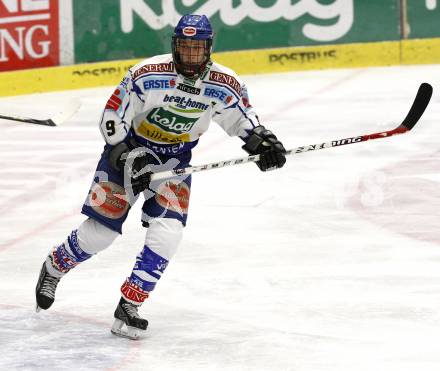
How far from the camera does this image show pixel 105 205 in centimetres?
509

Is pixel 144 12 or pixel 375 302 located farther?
pixel 144 12

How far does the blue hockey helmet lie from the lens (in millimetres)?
4957

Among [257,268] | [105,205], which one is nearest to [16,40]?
[257,268]

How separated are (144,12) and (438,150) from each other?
12.2 ft

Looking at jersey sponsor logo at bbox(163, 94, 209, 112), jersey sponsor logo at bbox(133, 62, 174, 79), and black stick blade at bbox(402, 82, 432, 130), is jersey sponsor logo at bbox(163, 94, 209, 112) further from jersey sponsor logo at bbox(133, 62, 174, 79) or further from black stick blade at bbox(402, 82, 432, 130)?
black stick blade at bbox(402, 82, 432, 130)

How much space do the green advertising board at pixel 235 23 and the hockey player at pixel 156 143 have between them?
21.1ft

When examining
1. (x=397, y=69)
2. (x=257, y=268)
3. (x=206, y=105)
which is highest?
(x=206, y=105)

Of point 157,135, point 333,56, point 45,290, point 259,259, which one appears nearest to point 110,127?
point 157,135

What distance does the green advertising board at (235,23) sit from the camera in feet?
37.8

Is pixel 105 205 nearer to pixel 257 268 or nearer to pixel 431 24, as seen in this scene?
pixel 257 268

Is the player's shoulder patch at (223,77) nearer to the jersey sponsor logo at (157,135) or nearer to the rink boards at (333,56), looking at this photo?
the jersey sponsor logo at (157,135)

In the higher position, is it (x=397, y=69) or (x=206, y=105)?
(x=206, y=105)

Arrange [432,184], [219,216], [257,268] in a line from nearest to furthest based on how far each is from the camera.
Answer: [257,268]
[219,216]
[432,184]

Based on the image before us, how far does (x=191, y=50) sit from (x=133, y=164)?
500 mm
